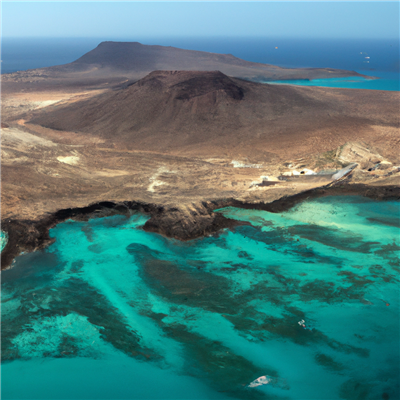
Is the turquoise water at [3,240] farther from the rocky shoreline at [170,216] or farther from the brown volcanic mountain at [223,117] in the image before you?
the brown volcanic mountain at [223,117]

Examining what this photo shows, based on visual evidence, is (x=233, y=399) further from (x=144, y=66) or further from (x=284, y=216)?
(x=144, y=66)

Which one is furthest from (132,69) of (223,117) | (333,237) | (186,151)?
(333,237)

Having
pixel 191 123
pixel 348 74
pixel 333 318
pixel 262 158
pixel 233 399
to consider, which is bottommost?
pixel 233 399

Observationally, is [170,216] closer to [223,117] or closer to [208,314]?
[208,314]

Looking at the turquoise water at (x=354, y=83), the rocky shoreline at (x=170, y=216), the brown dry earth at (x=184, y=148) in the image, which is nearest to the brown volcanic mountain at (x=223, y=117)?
the brown dry earth at (x=184, y=148)

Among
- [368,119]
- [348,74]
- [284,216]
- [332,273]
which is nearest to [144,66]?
[348,74]
